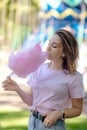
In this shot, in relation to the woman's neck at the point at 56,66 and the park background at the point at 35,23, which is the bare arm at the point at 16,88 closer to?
the woman's neck at the point at 56,66

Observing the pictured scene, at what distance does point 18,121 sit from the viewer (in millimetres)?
6633

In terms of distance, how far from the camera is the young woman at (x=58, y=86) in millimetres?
3158

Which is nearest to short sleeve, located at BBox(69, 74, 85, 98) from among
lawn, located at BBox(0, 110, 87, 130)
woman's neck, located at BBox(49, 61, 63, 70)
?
woman's neck, located at BBox(49, 61, 63, 70)

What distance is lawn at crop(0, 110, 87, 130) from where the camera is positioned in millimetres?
6359

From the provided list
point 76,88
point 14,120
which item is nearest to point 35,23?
point 14,120

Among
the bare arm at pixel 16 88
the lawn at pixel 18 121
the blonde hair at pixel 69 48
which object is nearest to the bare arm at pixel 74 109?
the blonde hair at pixel 69 48

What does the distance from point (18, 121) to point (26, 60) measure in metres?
3.50

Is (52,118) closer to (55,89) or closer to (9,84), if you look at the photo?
(55,89)

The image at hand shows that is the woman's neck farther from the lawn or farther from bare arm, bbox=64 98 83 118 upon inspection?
the lawn

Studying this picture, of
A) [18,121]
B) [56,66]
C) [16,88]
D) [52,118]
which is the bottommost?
[18,121]

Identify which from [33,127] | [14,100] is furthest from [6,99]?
[33,127]

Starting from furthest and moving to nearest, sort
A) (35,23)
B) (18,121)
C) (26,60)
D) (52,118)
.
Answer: (35,23) < (18,121) < (26,60) < (52,118)

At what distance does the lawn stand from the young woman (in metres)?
3.10

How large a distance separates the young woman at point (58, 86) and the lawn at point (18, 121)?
122 inches
